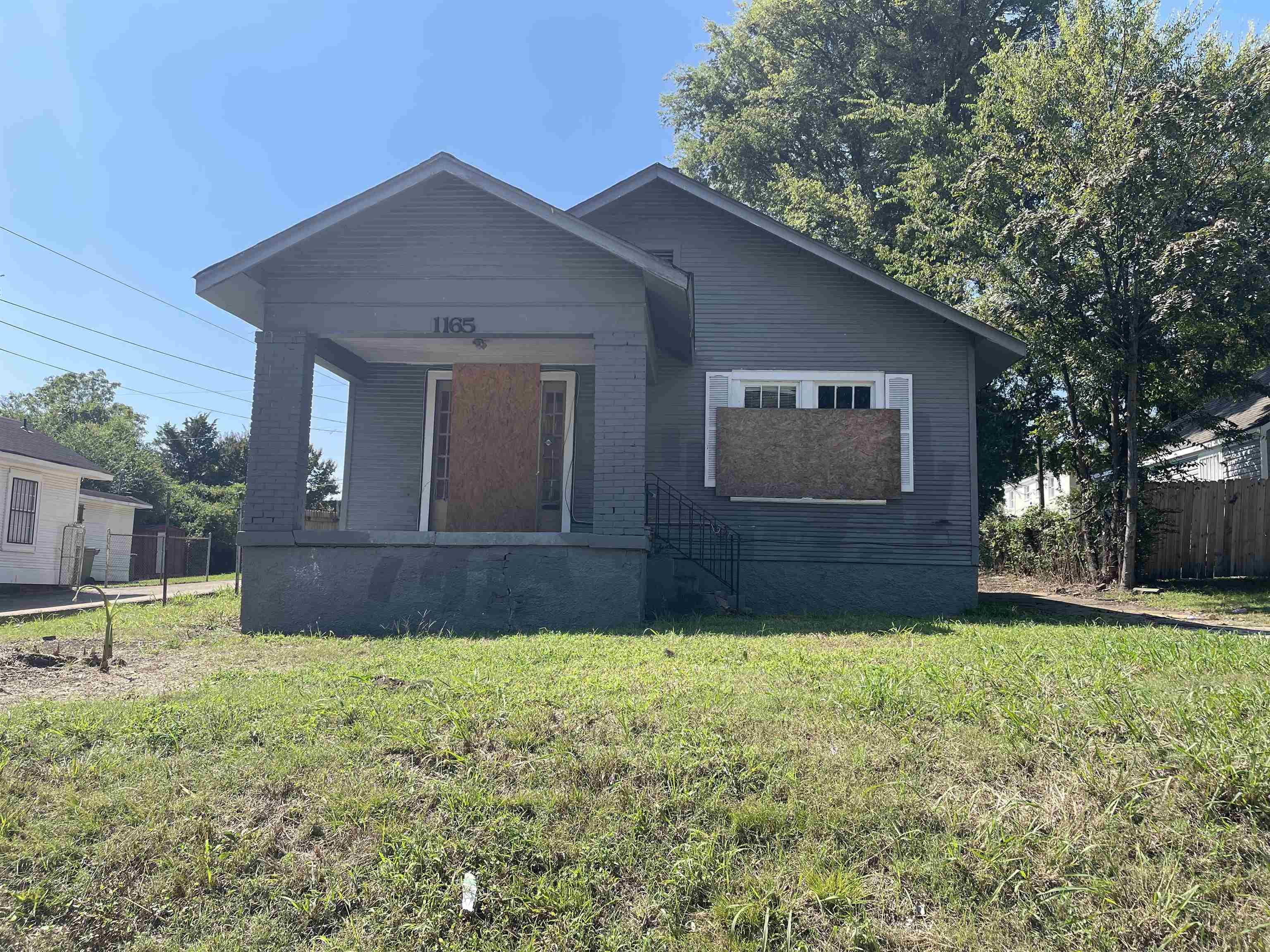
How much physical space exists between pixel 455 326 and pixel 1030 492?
2656cm

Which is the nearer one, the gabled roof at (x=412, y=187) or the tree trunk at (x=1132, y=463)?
the gabled roof at (x=412, y=187)

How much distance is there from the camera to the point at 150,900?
3.53 meters

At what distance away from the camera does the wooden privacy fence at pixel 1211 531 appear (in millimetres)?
16438

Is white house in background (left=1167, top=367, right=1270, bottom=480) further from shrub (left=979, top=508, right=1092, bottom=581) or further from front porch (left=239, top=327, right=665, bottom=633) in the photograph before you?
front porch (left=239, top=327, right=665, bottom=633)

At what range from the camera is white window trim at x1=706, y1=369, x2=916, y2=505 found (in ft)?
39.4

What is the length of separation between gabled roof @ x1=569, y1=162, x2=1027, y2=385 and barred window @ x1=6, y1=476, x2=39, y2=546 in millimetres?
14767

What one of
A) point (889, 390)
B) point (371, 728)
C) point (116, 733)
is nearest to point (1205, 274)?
point (889, 390)

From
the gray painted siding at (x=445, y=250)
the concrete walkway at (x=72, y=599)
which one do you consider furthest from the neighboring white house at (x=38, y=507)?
the gray painted siding at (x=445, y=250)

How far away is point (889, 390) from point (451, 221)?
6.18 metres

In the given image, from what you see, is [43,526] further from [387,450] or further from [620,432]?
[620,432]

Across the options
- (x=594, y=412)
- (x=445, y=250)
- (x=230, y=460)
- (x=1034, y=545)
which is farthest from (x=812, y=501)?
(x=230, y=460)

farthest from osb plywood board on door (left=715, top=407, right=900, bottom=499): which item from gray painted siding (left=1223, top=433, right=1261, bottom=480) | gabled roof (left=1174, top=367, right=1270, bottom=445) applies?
gray painted siding (left=1223, top=433, right=1261, bottom=480)

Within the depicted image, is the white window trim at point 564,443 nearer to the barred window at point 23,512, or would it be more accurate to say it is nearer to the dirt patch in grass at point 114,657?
the dirt patch in grass at point 114,657

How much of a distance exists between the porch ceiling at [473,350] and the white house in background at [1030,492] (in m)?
15.4
